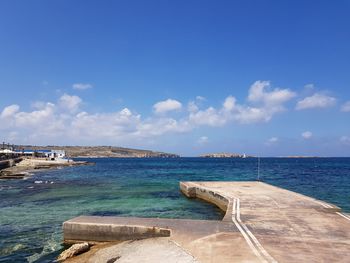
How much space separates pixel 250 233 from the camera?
13273 millimetres

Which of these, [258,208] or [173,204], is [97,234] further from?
[173,204]

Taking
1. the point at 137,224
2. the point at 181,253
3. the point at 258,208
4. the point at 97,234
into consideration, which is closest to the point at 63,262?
the point at 97,234

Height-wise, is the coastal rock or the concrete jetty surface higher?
the concrete jetty surface

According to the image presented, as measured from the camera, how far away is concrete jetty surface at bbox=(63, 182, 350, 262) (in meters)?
10.7

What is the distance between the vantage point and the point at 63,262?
40.9ft

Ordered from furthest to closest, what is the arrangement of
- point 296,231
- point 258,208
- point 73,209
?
1. point 73,209
2. point 258,208
3. point 296,231

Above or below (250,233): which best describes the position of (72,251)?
below

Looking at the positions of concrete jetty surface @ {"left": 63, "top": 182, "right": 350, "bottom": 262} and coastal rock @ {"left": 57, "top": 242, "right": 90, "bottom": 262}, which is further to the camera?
coastal rock @ {"left": 57, "top": 242, "right": 90, "bottom": 262}

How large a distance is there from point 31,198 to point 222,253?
26541mm

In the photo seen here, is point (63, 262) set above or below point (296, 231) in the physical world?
below

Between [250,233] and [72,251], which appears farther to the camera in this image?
[250,233]

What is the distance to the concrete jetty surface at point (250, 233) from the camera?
10.7 metres

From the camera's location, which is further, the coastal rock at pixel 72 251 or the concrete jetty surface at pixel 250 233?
the coastal rock at pixel 72 251

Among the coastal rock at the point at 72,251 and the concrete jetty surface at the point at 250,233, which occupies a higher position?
the concrete jetty surface at the point at 250,233
